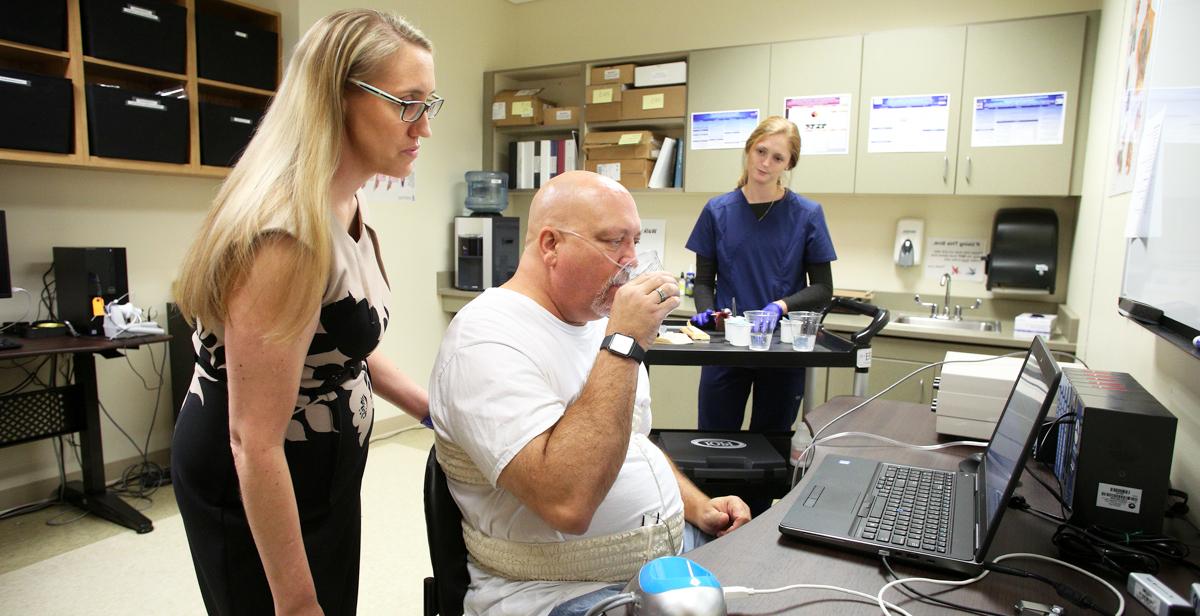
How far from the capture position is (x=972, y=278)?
3541mm

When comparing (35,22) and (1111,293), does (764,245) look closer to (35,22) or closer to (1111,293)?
(1111,293)

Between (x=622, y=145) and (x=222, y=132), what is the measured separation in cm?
209

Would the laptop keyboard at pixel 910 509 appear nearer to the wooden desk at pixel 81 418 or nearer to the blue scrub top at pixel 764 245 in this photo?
the blue scrub top at pixel 764 245

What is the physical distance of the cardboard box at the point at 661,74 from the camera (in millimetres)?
3916

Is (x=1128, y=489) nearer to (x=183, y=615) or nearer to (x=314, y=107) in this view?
(x=314, y=107)

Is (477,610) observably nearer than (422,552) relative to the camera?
Yes

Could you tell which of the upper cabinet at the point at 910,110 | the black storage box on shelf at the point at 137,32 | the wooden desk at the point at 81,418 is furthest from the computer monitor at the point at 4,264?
the upper cabinet at the point at 910,110

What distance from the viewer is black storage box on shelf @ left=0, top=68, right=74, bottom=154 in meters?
2.51

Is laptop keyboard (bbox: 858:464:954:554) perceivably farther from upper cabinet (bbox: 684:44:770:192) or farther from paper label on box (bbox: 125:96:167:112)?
paper label on box (bbox: 125:96:167:112)

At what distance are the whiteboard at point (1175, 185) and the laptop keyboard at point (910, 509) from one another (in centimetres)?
46

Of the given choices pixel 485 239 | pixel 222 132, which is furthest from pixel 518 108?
pixel 222 132

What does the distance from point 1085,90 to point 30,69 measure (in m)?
4.49

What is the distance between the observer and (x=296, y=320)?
0.91 m

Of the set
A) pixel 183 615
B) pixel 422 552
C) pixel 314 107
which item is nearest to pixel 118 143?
pixel 183 615
